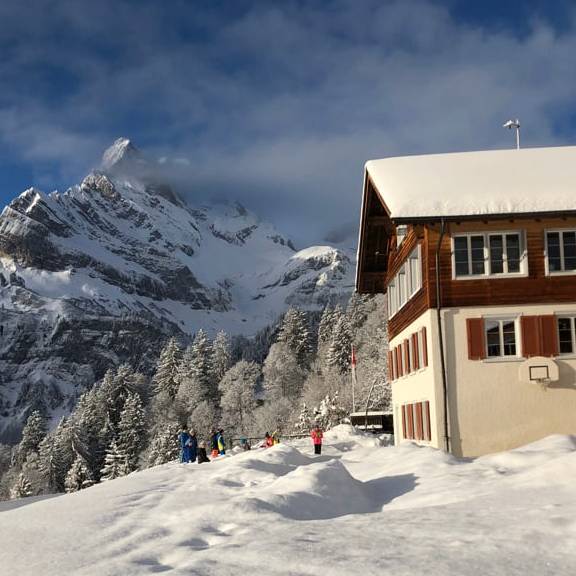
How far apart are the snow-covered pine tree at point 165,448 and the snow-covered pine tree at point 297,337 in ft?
96.9

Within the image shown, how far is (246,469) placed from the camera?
17.2 meters

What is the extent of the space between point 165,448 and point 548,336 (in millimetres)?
58228

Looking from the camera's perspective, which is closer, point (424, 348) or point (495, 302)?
point (495, 302)

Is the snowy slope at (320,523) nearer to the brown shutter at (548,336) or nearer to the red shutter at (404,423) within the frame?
the brown shutter at (548,336)

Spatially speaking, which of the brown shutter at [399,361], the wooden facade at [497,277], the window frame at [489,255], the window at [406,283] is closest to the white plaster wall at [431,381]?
the wooden facade at [497,277]

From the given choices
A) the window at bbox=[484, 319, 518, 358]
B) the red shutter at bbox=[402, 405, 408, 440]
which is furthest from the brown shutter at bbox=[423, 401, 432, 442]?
the red shutter at bbox=[402, 405, 408, 440]

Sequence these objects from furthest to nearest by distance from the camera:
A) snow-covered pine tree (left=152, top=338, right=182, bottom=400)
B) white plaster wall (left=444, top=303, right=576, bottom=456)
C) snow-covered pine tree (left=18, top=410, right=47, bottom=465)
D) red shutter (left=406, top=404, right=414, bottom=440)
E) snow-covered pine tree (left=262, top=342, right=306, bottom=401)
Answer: snow-covered pine tree (left=152, top=338, right=182, bottom=400) < snow-covered pine tree (left=18, top=410, right=47, bottom=465) < snow-covered pine tree (left=262, top=342, right=306, bottom=401) < red shutter (left=406, top=404, right=414, bottom=440) < white plaster wall (left=444, top=303, right=576, bottom=456)

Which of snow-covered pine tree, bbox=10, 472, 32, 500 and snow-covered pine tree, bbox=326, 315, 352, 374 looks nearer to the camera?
snow-covered pine tree, bbox=10, 472, 32, 500

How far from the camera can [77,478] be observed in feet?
256

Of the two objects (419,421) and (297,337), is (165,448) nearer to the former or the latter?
(297,337)

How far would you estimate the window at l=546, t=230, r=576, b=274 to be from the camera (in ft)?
76.3

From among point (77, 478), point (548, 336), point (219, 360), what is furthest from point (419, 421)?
point (219, 360)

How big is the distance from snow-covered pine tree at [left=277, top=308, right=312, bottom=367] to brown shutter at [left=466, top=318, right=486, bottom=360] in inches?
3145

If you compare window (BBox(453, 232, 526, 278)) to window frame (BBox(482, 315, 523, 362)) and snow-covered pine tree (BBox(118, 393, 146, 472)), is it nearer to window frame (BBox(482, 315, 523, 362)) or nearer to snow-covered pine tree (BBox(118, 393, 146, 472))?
window frame (BBox(482, 315, 523, 362))
